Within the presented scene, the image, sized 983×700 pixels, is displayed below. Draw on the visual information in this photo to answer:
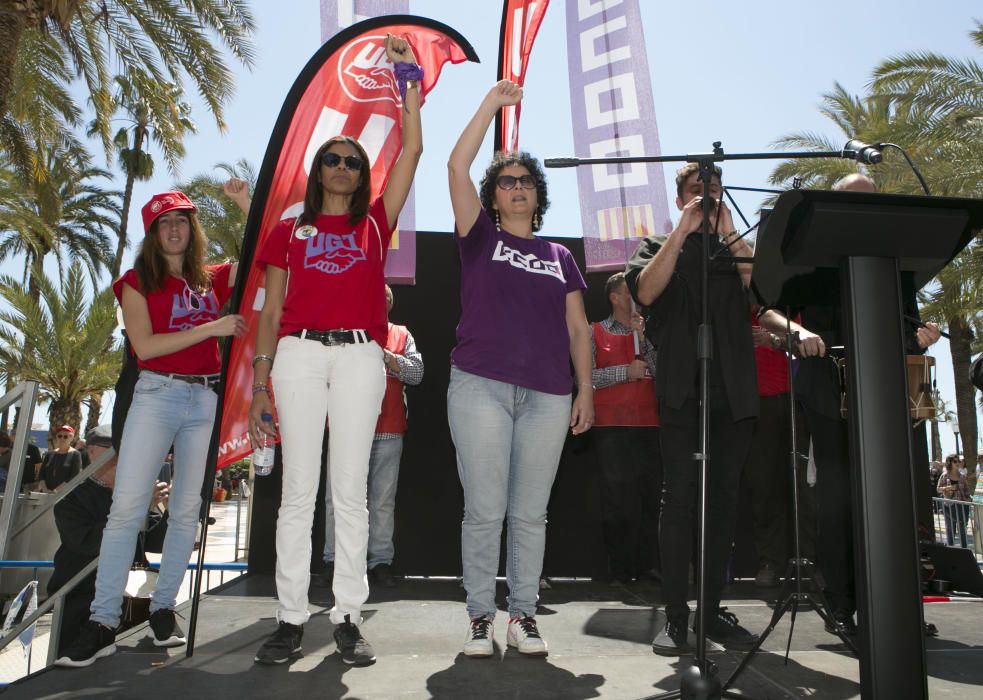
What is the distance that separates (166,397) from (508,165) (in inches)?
68.4

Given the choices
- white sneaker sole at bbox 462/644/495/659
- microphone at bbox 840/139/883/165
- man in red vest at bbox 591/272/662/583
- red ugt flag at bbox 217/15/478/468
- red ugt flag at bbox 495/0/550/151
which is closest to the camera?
microphone at bbox 840/139/883/165

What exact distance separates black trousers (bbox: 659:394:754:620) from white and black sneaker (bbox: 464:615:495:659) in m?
0.74

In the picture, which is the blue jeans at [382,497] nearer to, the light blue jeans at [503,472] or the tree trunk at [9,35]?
the light blue jeans at [503,472]

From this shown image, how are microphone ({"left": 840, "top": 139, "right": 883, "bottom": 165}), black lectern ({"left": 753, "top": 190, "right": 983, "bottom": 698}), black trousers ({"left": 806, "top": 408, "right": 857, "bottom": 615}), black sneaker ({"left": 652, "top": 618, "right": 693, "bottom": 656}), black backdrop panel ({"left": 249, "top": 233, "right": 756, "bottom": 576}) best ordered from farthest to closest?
black backdrop panel ({"left": 249, "top": 233, "right": 756, "bottom": 576})
black trousers ({"left": 806, "top": 408, "right": 857, "bottom": 615})
black sneaker ({"left": 652, "top": 618, "right": 693, "bottom": 656})
microphone ({"left": 840, "top": 139, "right": 883, "bottom": 165})
black lectern ({"left": 753, "top": 190, "right": 983, "bottom": 698})

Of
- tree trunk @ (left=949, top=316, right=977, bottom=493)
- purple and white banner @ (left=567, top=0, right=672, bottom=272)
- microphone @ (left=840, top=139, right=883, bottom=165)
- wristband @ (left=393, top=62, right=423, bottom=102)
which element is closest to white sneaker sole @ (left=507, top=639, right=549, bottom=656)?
microphone @ (left=840, top=139, right=883, bottom=165)

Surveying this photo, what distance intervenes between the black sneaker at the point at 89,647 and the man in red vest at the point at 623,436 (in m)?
3.12

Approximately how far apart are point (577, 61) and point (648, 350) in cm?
296

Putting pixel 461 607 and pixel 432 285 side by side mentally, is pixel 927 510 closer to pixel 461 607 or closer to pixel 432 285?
pixel 461 607

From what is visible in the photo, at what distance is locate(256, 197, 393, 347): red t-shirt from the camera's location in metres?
3.14

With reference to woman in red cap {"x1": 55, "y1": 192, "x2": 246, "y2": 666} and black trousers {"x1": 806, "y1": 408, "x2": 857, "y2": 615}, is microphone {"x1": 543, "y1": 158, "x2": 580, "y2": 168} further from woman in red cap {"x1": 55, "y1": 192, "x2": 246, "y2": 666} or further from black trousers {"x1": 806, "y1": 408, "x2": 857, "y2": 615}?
black trousers {"x1": 806, "y1": 408, "x2": 857, "y2": 615}

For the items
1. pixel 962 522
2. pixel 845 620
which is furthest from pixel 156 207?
pixel 962 522

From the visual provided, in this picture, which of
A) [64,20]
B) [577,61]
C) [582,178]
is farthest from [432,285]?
[64,20]

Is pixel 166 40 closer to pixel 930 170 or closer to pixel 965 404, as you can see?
pixel 930 170

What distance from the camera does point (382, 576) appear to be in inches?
201
